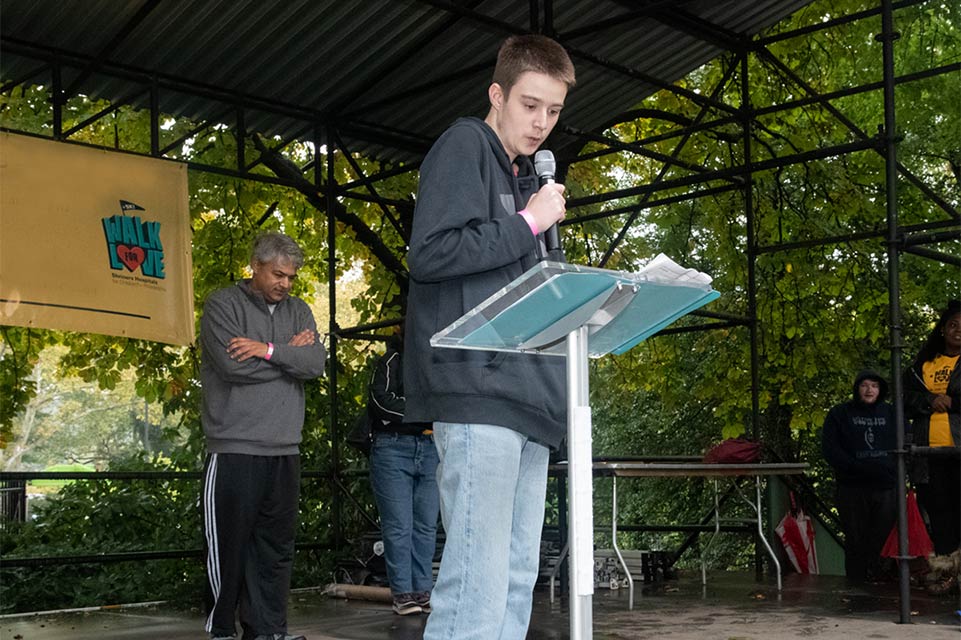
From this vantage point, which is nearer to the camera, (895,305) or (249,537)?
(249,537)

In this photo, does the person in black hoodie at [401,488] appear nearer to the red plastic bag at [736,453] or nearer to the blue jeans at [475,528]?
the red plastic bag at [736,453]

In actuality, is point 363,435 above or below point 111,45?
below

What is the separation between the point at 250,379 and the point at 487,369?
9.24 ft

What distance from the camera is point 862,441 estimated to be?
9359 millimetres

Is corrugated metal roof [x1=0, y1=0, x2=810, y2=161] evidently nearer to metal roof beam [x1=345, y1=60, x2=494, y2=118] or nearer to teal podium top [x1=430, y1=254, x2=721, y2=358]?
metal roof beam [x1=345, y1=60, x2=494, y2=118]

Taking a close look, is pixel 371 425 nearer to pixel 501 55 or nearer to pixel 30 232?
pixel 30 232

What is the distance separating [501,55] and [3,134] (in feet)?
17.9

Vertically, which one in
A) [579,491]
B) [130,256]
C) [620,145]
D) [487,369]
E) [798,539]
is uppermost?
[620,145]

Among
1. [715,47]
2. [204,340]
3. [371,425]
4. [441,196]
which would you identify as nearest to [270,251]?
[204,340]

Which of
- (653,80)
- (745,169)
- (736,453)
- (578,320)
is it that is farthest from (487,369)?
(653,80)

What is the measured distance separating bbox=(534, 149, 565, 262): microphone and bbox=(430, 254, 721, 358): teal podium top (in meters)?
0.24

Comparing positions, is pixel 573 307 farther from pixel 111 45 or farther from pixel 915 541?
pixel 915 541

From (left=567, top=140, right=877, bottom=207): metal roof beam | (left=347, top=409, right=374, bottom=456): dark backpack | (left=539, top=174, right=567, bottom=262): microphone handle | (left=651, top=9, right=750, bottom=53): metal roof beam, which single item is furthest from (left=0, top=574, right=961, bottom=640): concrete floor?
(left=651, top=9, right=750, bottom=53): metal roof beam

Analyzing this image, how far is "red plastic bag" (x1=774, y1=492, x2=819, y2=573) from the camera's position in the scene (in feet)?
31.3
